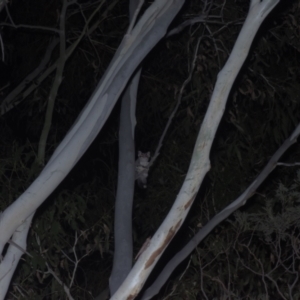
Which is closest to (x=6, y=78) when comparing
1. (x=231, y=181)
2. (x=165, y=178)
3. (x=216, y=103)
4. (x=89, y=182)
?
(x=89, y=182)

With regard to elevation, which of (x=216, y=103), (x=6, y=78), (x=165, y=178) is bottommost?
(x=165, y=178)

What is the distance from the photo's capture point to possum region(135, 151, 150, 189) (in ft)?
10.0

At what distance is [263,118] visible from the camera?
13.4 feet

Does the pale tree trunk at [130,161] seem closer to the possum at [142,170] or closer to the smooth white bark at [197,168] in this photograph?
the smooth white bark at [197,168]

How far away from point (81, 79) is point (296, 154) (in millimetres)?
1555

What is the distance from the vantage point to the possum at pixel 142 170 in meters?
3.06

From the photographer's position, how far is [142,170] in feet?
10.1

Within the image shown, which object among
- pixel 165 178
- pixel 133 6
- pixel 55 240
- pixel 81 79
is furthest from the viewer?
pixel 81 79

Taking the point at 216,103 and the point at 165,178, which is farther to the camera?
the point at 165,178

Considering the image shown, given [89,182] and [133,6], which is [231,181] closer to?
[89,182]

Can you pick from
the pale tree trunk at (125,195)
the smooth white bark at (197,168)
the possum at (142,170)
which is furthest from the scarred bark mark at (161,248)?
the possum at (142,170)

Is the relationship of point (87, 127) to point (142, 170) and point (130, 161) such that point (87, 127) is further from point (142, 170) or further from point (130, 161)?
point (142, 170)

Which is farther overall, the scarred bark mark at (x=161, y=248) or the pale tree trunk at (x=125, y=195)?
the pale tree trunk at (x=125, y=195)

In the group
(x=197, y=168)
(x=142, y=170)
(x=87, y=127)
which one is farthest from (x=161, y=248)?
(x=142, y=170)
